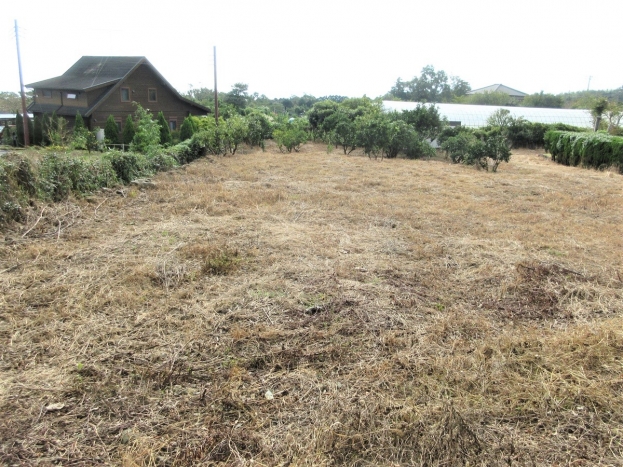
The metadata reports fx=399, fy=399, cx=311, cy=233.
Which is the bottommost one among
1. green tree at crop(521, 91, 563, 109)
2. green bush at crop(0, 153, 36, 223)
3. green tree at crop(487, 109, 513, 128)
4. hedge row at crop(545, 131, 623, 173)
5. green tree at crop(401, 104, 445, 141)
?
green bush at crop(0, 153, 36, 223)

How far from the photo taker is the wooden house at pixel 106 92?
24.4 meters

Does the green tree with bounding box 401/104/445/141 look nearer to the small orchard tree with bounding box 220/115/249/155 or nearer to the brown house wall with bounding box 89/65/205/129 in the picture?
the small orchard tree with bounding box 220/115/249/155

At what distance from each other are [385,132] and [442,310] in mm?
13209

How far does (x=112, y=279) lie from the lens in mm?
3904

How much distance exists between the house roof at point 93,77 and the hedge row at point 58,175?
18.6 m

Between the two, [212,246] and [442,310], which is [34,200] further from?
A: [442,310]

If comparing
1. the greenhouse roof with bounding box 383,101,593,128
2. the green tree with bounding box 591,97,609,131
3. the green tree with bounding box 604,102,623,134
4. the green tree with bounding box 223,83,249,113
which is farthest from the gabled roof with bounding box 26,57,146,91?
the green tree with bounding box 604,102,623,134

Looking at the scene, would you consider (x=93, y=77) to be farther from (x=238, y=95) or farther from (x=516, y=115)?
(x=516, y=115)

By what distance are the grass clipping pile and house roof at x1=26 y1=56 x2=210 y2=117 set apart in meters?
22.3

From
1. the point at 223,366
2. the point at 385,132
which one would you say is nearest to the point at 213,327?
the point at 223,366

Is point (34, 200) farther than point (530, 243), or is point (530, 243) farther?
point (34, 200)

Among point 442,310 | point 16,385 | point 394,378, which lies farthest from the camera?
point 442,310

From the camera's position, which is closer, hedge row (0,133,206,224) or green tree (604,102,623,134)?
hedge row (0,133,206,224)

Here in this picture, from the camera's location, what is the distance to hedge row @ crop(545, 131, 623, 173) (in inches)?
539
